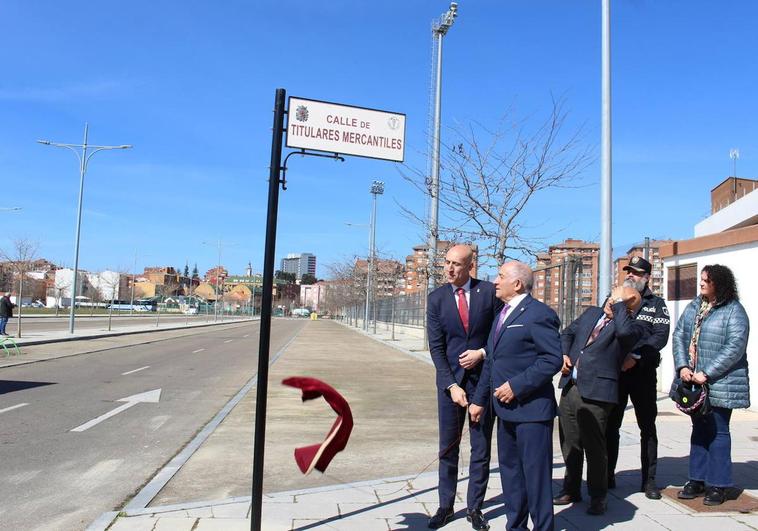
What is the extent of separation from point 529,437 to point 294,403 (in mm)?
7456

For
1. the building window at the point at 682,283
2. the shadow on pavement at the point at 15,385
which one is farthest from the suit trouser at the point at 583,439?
the shadow on pavement at the point at 15,385

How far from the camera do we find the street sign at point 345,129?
4488 mm

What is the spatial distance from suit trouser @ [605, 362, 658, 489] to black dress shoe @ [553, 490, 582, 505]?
539 millimetres

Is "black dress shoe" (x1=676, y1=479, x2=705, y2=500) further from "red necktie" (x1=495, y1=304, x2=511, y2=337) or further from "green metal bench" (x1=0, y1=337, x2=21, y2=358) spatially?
"green metal bench" (x1=0, y1=337, x2=21, y2=358)

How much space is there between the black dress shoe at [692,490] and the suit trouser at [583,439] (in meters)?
0.85

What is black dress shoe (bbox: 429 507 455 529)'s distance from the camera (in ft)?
14.9

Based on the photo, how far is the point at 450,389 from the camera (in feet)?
15.0

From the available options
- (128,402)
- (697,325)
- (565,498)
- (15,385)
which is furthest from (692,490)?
(15,385)

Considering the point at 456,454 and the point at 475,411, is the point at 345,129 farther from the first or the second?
the point at 456,454

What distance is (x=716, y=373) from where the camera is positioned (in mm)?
4953

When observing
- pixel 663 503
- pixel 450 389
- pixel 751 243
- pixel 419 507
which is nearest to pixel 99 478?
pixel 419 507

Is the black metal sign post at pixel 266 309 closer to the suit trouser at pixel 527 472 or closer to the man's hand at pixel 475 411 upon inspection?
the man's hand at pixel 475 411

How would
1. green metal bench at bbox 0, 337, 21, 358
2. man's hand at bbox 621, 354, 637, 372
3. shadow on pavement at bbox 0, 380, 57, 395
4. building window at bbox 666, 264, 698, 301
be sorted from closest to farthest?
1. man's hand at bbox 621, 354, 637, 372
2. building window at bbox 666, 264, 698, 301
3. shadow on pavement at bbox 0, 380, 57, 395
4. green metal bench at bbox 0, 337, 21, 358

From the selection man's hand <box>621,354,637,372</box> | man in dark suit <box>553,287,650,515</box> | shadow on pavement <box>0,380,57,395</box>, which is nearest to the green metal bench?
shadow on pavement <box>0,380,57,395</box>
